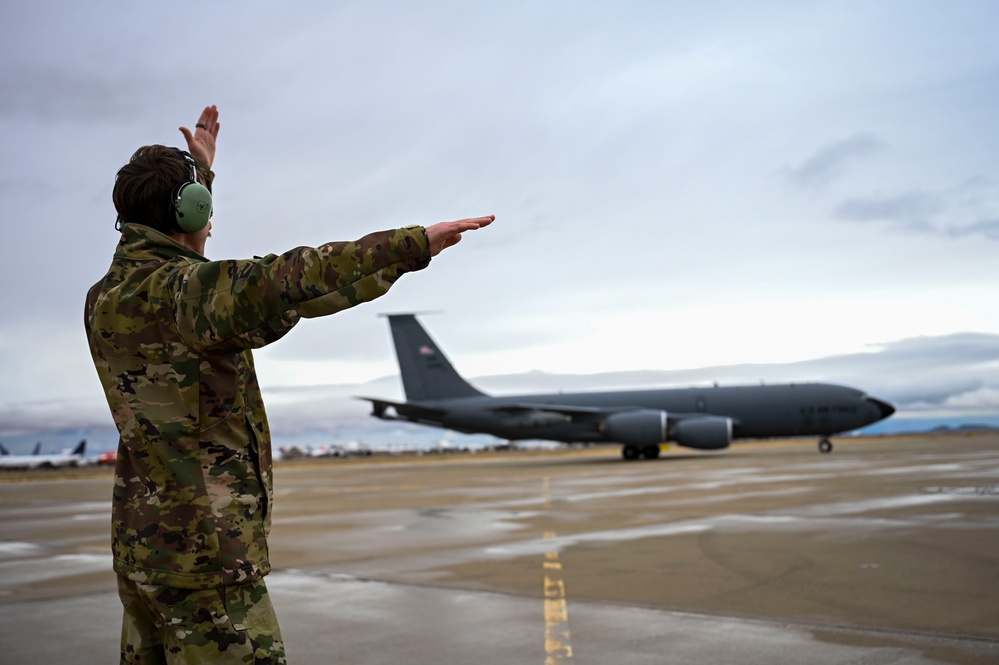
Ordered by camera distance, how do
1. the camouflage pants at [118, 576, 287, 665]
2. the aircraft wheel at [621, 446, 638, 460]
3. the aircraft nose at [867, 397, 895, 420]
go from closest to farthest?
1. the camouflage pants at [118, 576, 287, 665]
2. the aircraft nose at [867, 397, 895, 420]
3. the aircraft wheel at [621, 446, 638, 460]

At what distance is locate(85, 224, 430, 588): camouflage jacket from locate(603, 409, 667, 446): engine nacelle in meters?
33.8

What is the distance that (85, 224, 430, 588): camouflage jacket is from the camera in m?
2.08

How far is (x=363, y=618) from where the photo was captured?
19.8ft

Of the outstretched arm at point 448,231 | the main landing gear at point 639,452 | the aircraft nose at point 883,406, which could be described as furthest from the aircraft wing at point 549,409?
the outstretched arm at point 448,231

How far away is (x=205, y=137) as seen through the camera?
113 inches

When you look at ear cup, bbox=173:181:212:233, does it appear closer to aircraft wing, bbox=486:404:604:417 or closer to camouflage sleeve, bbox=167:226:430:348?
camouflage sleeve, bbox=167:226:430:348

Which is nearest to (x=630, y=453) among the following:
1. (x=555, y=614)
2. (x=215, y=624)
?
(x=555, y=614)

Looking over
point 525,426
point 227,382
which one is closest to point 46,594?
point 227,382

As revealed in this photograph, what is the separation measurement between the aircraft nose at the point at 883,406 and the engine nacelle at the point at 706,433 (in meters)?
6.52

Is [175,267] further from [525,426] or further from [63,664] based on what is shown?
[525,426]

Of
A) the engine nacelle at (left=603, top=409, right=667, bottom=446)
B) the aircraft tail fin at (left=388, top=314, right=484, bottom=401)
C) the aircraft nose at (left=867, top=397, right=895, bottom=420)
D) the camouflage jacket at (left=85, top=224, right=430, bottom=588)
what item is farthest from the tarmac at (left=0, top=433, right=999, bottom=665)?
the aircraft tail fin at (left=388, top=314, right=484, bottom=401)

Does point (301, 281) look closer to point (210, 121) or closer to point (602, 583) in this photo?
point (210, 121)

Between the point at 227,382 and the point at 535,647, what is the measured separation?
3.43 meters

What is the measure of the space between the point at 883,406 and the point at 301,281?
3875cm
